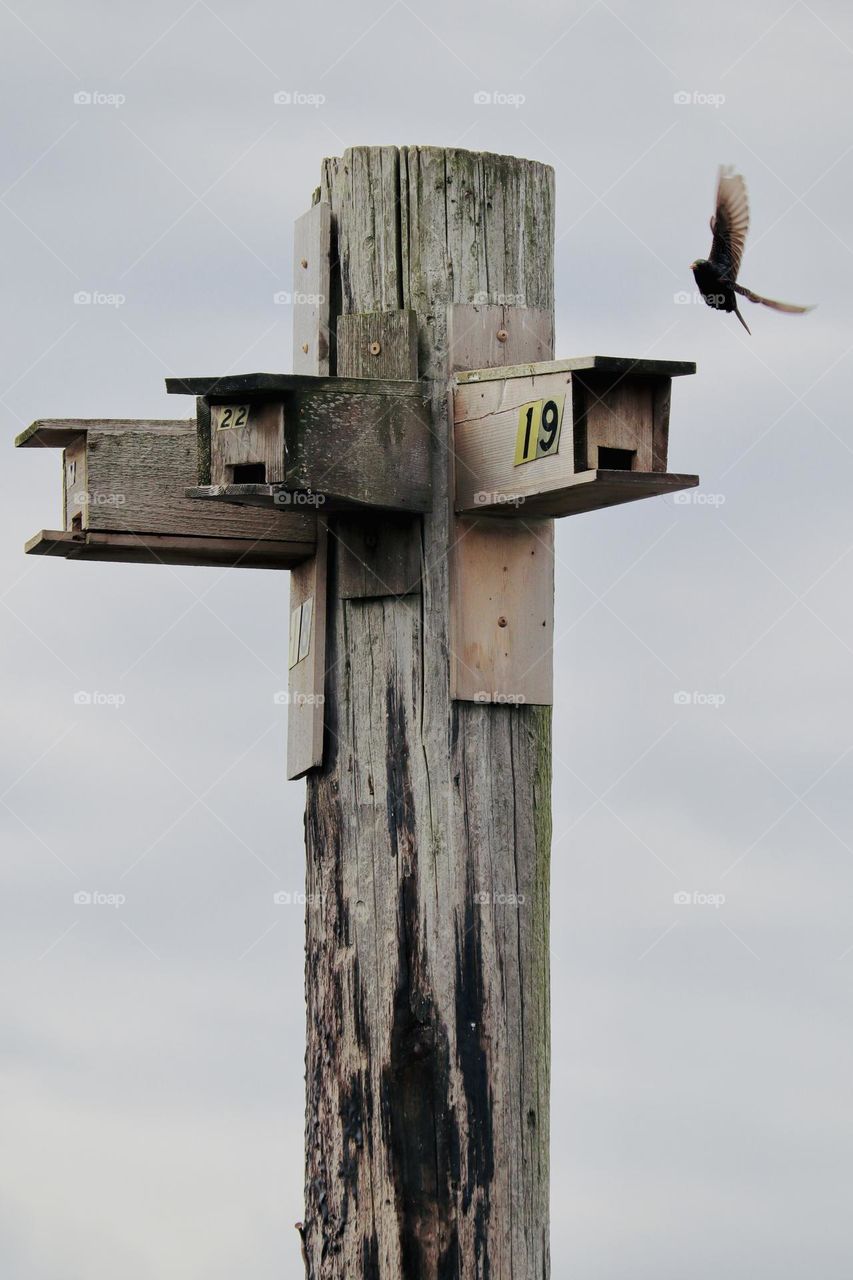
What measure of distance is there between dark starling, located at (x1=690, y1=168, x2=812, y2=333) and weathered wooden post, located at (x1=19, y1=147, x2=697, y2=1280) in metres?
0.49

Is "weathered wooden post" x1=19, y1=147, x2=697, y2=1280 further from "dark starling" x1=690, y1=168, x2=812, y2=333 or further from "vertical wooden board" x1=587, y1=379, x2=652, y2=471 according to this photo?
"dark starling" x1=690, y1=168, x2=812, y2=333

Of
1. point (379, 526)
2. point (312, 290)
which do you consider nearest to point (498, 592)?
point (379, 526)

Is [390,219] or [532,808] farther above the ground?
[390,219]

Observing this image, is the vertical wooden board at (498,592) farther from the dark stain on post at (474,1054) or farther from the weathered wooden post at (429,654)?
the dark stain on post at (474,1054)

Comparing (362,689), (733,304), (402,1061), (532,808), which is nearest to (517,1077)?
(402,1061)

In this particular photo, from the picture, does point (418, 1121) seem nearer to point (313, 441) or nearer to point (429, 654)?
point (429, 654)

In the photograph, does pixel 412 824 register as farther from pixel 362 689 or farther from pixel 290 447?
pixel 290 447

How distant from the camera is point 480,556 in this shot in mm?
4633

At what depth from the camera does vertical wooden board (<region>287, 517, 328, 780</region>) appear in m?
4.77

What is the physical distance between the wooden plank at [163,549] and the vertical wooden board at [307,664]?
7 cm

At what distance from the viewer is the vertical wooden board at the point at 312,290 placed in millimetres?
4859

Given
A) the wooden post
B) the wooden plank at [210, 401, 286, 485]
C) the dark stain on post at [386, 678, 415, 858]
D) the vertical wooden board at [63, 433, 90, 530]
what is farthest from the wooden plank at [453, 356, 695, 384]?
the vertical wooden board at [63, 433, 90, 530]

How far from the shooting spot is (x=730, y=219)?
5051mm

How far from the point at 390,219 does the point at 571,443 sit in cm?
82
